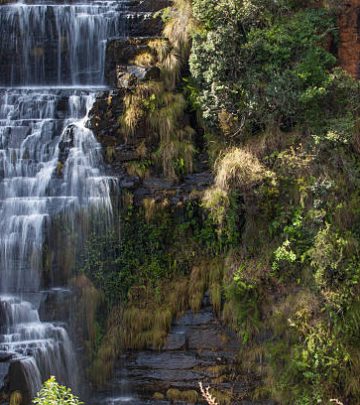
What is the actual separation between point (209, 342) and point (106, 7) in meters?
9.59

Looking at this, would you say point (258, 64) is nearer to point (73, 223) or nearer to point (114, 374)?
point (73, 223)

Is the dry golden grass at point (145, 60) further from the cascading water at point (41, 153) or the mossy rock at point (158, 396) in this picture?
the mossy rock at point (158, 396)

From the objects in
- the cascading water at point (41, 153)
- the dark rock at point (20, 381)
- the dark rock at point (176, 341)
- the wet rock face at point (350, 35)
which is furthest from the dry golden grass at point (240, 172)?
the dark rock at point (20, 381)

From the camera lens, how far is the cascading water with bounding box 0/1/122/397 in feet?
35.1

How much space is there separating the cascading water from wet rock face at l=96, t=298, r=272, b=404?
45.6 inches

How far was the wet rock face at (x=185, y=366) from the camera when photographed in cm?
1070

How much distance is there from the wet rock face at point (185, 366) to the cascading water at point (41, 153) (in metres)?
1.16

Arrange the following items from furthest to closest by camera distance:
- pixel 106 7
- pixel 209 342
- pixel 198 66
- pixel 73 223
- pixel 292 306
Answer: pixel 106 7 → pixel 198 66 → pixel 73 223 → pixel 209 342 → pixel 292 306

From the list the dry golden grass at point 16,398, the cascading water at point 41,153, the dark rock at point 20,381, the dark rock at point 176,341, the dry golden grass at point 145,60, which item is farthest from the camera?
the dry golden grass at point 145,60

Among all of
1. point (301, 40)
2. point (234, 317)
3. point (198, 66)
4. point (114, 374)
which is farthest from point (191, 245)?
point (301, 40)

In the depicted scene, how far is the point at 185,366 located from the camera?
35.7 ft

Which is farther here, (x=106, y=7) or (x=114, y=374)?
(x=106, y=7)

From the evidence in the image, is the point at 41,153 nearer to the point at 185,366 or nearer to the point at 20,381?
the point at 20,381

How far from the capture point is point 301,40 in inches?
481
